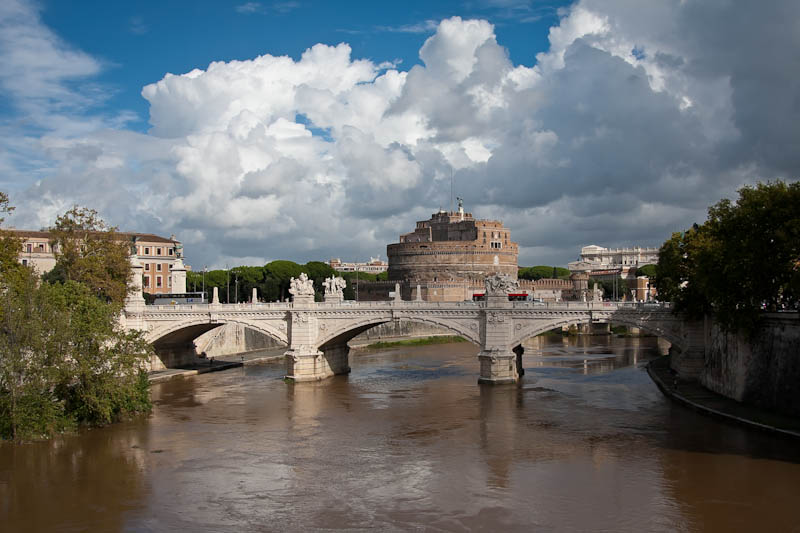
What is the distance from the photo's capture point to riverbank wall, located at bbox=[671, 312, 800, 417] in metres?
31.0

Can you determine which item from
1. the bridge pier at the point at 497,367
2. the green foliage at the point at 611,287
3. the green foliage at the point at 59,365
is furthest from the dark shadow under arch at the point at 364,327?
the green foliage at the point at 611,287

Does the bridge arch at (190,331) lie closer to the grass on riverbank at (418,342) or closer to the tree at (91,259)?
the tree at (91,259)

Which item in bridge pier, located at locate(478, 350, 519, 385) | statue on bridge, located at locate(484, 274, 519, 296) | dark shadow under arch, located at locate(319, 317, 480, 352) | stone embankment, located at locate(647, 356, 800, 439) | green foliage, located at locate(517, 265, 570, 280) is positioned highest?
green foliage, located at locate(517, 265, 570, 280)

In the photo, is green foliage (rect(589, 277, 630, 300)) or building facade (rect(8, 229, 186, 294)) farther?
green foliage (rect(589, 277, 630, 300))

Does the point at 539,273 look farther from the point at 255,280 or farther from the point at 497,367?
the point at 497,367

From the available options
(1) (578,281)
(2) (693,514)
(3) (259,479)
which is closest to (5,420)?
(3) (259,479)

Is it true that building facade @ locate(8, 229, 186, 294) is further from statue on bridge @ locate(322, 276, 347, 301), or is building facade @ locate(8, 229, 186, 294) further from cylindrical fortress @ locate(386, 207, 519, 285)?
cylindrical fortress @ locate(386, 207, 519, 285)

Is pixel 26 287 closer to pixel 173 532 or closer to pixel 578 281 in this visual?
pixel 173 532

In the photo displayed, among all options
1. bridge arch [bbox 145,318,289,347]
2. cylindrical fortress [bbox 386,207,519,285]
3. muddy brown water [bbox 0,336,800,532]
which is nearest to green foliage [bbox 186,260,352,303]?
cylindrical fortress [bbox 386,207,519,285]

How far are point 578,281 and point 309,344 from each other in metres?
71.2

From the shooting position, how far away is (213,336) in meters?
63.3

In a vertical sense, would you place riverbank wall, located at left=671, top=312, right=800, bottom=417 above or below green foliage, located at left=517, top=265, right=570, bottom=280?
below

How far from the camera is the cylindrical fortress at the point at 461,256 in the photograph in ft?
365

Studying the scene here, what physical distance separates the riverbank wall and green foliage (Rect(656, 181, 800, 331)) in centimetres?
97
